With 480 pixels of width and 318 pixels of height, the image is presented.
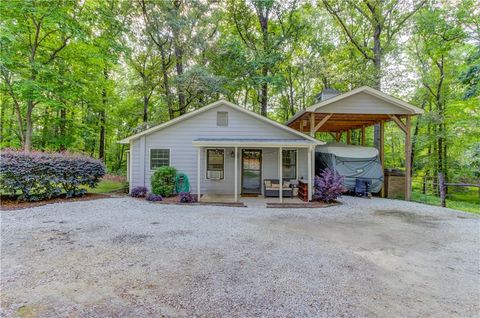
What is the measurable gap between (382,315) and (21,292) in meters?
4.06

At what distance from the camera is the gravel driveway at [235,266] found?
107 inches

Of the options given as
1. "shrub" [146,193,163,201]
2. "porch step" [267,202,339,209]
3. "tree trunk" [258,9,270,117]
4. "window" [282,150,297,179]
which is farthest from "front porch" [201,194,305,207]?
"tree trunk" [258,9,270,117]

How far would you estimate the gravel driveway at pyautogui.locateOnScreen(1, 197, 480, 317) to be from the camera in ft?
8.90

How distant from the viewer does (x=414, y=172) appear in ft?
66.0

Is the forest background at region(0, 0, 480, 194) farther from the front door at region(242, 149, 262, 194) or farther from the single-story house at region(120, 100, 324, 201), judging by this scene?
the front door at region(242, 149, 262, 194)

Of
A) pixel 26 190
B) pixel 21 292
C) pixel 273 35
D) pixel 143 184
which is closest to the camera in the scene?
pixel 21 292

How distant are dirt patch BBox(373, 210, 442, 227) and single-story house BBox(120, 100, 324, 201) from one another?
345 cm

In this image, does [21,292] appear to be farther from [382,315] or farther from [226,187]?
[226,187]

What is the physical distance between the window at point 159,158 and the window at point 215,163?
1762 mm

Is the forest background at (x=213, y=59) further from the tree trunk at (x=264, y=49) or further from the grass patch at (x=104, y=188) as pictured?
the grass patch at (x=104, y=188)

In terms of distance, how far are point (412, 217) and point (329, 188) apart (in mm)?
2605

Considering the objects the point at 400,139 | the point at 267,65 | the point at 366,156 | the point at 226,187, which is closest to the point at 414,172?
the point at 400,139

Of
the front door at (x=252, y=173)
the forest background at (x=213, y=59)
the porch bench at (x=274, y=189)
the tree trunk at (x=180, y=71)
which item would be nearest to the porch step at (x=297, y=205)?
the porch bench at (x=274, y=189)

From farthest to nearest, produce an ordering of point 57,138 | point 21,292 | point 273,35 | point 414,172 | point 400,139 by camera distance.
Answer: point 400,139
point 414,172
point 273,35
point 57,138
point 21,292
